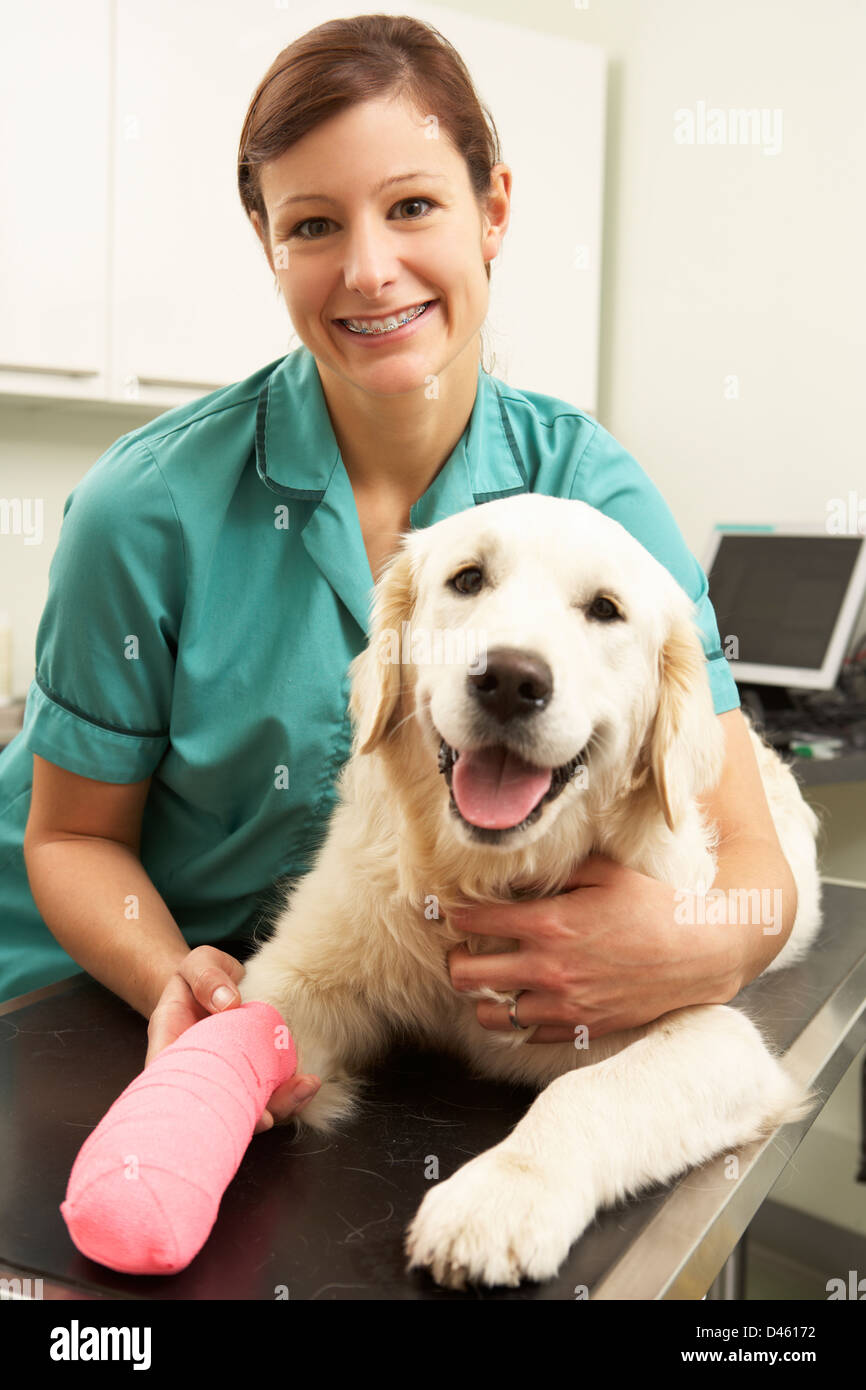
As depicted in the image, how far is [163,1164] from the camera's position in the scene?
2.51ft

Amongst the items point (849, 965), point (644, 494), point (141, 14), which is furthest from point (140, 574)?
point (141, 14)

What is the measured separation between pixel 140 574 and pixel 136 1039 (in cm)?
54

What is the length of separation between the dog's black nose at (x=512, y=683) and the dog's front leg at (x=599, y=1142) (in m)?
0.33

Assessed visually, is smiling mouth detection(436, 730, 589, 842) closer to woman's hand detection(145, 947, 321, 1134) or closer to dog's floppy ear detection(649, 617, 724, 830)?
dog's floppy ear detection(649, 617, 724, 830)

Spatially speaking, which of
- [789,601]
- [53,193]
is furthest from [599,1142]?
[53,193]

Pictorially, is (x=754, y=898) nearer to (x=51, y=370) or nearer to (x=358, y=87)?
(x=358, y=87)

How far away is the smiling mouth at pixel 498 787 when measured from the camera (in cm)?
101

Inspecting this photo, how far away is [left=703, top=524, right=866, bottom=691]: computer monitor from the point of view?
9.46ft

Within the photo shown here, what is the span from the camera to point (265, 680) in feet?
4.41

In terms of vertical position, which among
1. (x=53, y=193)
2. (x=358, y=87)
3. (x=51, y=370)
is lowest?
(x=358, y=87)

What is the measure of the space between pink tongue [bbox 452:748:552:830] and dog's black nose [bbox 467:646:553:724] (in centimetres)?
8

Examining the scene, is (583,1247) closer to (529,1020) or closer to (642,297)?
(529,1020)

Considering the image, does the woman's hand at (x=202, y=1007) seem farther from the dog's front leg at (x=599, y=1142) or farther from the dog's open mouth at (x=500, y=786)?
the dog's open mouth at (x=500, y=786)

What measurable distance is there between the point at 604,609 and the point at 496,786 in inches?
9.2
